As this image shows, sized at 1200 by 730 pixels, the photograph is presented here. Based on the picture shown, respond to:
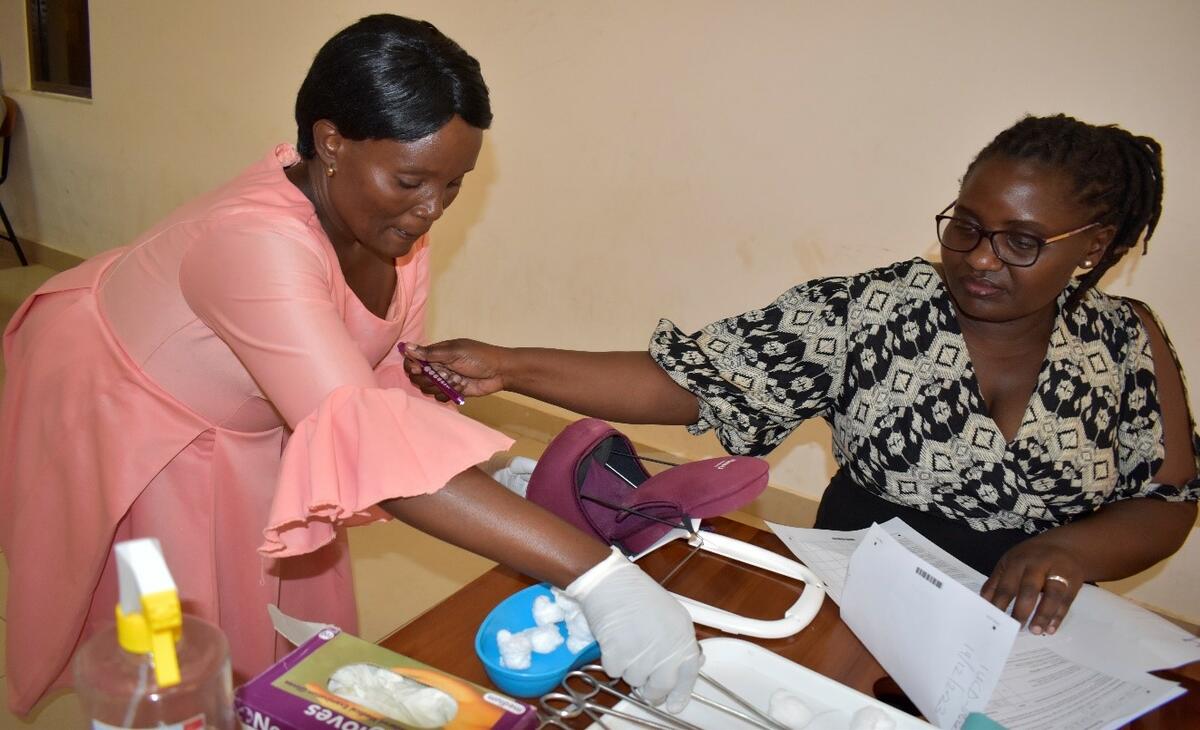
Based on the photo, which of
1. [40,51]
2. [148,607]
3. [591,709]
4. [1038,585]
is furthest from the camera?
[40,51]

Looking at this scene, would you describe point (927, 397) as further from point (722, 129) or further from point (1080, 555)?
point (722, 129)

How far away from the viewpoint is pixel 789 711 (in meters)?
0.94

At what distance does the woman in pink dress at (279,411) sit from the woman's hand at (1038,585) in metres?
0.48

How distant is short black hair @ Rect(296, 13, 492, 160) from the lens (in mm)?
1102

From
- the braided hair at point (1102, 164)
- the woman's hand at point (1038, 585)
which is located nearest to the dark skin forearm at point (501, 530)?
the woman's hand at point (1038, 585)

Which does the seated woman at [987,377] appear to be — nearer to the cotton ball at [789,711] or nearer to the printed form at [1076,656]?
the printed form at [1076,656]

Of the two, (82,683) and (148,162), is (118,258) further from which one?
(148,162)

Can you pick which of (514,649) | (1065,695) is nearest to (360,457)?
(514,649)

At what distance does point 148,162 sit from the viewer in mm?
4484

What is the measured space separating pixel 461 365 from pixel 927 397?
0.74 m

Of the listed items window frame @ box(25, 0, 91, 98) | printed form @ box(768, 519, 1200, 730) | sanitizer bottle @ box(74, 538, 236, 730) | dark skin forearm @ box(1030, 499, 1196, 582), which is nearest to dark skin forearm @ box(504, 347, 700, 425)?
printed form @ box(768, 519, 1200, 730)

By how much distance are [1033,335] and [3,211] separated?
5315 mm

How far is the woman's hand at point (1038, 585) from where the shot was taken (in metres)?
1.16

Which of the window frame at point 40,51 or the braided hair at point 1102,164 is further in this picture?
the window frame at point 40,51
